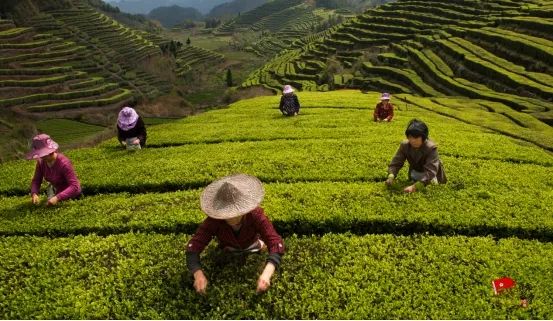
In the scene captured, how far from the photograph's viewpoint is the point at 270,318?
252 inches

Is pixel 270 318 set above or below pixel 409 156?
below

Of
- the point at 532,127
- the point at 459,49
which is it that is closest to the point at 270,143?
the point at 532,127

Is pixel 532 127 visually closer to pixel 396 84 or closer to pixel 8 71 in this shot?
pixel 396 84

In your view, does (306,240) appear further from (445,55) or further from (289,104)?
(445,55)

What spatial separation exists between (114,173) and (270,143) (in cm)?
522

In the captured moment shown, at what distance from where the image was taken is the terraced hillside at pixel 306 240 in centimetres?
656

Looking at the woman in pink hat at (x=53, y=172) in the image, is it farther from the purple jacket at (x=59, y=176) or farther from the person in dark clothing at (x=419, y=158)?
the person in dark clothing at (x=419, y=158)

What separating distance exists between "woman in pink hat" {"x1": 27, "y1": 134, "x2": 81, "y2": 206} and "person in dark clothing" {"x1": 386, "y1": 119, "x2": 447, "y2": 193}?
7.18m

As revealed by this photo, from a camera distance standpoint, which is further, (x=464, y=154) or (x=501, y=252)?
(x=464, y=154)

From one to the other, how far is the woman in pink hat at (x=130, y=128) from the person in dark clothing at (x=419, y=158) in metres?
9.21

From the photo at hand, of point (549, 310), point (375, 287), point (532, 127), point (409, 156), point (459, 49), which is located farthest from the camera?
point (459, 49)

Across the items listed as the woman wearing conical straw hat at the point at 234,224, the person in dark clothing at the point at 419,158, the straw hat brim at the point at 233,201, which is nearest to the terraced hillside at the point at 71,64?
the person in dark clothing at the point at 419,158

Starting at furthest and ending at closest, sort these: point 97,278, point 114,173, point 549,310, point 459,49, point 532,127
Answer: point 459,49, point 532,127, point 114,173, point 97,278, point 549,310

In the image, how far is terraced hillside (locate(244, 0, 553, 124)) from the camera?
38656 mm
